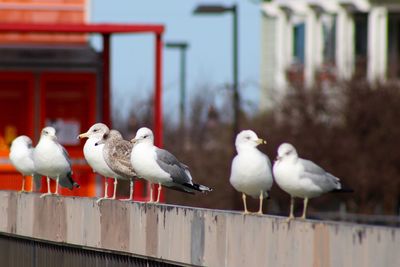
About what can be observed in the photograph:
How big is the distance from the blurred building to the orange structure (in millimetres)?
24810

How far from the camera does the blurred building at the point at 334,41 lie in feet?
178

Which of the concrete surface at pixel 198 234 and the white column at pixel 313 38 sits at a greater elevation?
the white column at pixel 313 38

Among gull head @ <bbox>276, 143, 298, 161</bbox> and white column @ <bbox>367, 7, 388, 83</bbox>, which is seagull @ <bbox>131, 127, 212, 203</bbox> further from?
white column @ <bbox>367, 7, 388, 83</bbox>

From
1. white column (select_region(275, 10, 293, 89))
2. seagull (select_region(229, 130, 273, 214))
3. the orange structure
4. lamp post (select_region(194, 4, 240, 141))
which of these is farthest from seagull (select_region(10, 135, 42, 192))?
white column (select_region(275, 10, 293, 89))

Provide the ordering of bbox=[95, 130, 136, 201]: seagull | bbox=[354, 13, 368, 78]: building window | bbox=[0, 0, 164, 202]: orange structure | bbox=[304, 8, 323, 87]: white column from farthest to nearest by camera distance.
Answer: bbox=[304, 8, 323, 87]: white column < bbox=[354, 13, 368, 78]: building window < bbox=[0, 0, 164, 202]: orange structure < bbox=[95, 130, 136, 201]: seagull

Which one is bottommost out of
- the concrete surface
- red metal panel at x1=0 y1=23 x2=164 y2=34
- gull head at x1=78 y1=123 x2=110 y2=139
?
the concrete surface

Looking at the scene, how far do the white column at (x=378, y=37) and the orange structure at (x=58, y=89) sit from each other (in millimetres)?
29907

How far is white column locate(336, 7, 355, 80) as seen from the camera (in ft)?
180

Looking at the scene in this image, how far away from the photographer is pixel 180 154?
54.9m

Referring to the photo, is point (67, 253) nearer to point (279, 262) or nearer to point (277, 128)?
point (279, 262)

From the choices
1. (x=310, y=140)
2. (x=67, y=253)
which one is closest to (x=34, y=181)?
(x=67, y=253)

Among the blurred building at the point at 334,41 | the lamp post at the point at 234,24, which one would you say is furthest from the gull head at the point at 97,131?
the blurred building at the point at 334,41

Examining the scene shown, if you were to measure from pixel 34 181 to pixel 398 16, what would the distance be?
45.1 meters

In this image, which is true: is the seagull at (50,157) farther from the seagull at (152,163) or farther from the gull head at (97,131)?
the seagull at (152,163)
